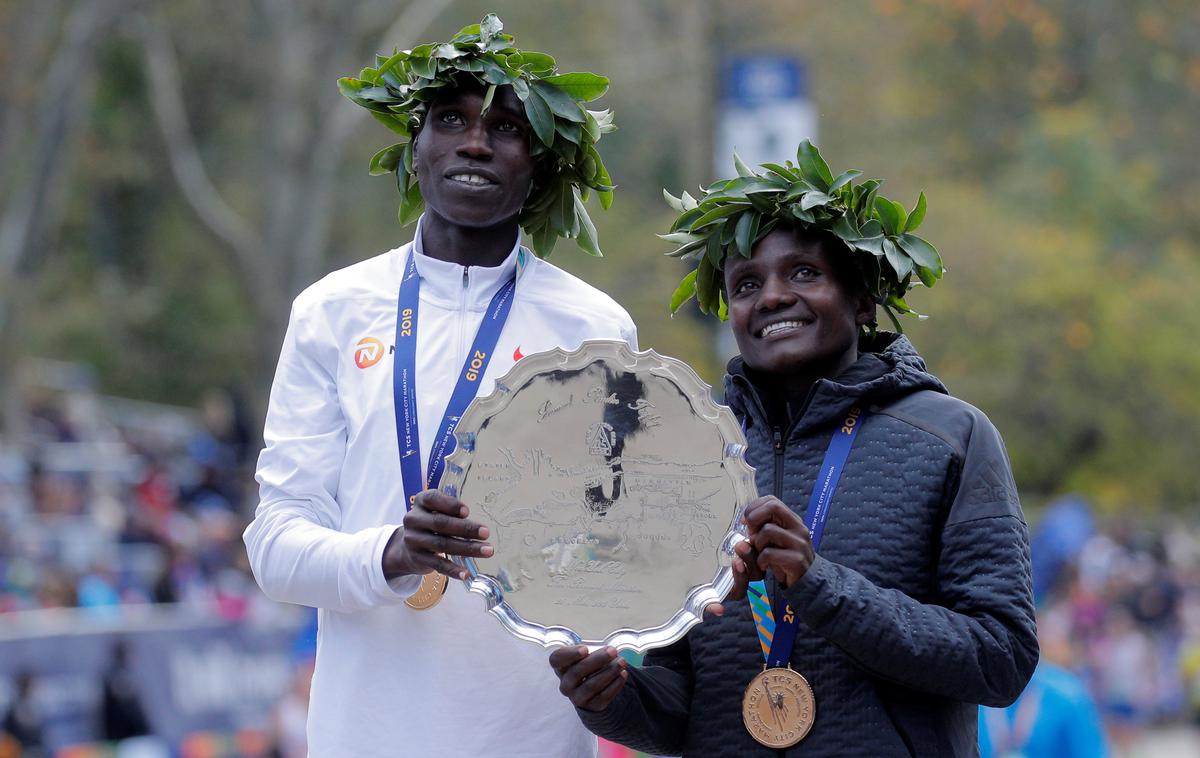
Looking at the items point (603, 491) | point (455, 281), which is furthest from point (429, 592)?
point (455, 281)

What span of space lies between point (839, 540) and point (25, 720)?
779 cm

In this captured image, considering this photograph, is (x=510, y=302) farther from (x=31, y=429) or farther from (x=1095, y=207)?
(x=1095, y=207)

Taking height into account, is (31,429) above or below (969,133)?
below

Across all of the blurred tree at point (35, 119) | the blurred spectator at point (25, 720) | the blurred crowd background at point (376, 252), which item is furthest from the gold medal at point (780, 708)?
the blurred tree at point (35, 119)

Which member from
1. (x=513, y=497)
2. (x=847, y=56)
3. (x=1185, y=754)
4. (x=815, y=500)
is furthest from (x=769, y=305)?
(x=847, y=56)

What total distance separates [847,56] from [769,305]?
72.5 feet

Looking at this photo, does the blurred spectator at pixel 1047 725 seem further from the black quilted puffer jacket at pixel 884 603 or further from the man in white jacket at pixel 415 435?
the man in white jacket at pixel 415 435

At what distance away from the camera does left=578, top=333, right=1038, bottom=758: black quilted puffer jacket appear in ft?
11.5

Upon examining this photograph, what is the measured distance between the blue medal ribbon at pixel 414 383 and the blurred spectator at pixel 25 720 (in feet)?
23.5

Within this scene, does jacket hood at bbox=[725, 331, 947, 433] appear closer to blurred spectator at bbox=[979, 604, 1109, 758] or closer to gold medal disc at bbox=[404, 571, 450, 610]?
gold medal disc at bbox=[404, 571, 450, 610]

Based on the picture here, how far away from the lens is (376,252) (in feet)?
92.1

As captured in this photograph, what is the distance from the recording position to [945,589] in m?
3.65

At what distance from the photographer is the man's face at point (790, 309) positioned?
12.5 feet

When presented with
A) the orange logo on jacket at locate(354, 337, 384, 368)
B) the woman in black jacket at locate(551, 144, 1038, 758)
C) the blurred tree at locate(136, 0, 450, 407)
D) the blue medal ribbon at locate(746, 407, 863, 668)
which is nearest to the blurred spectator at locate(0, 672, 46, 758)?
the orange logo on jacket at locate(354, 337, 384, 368)
